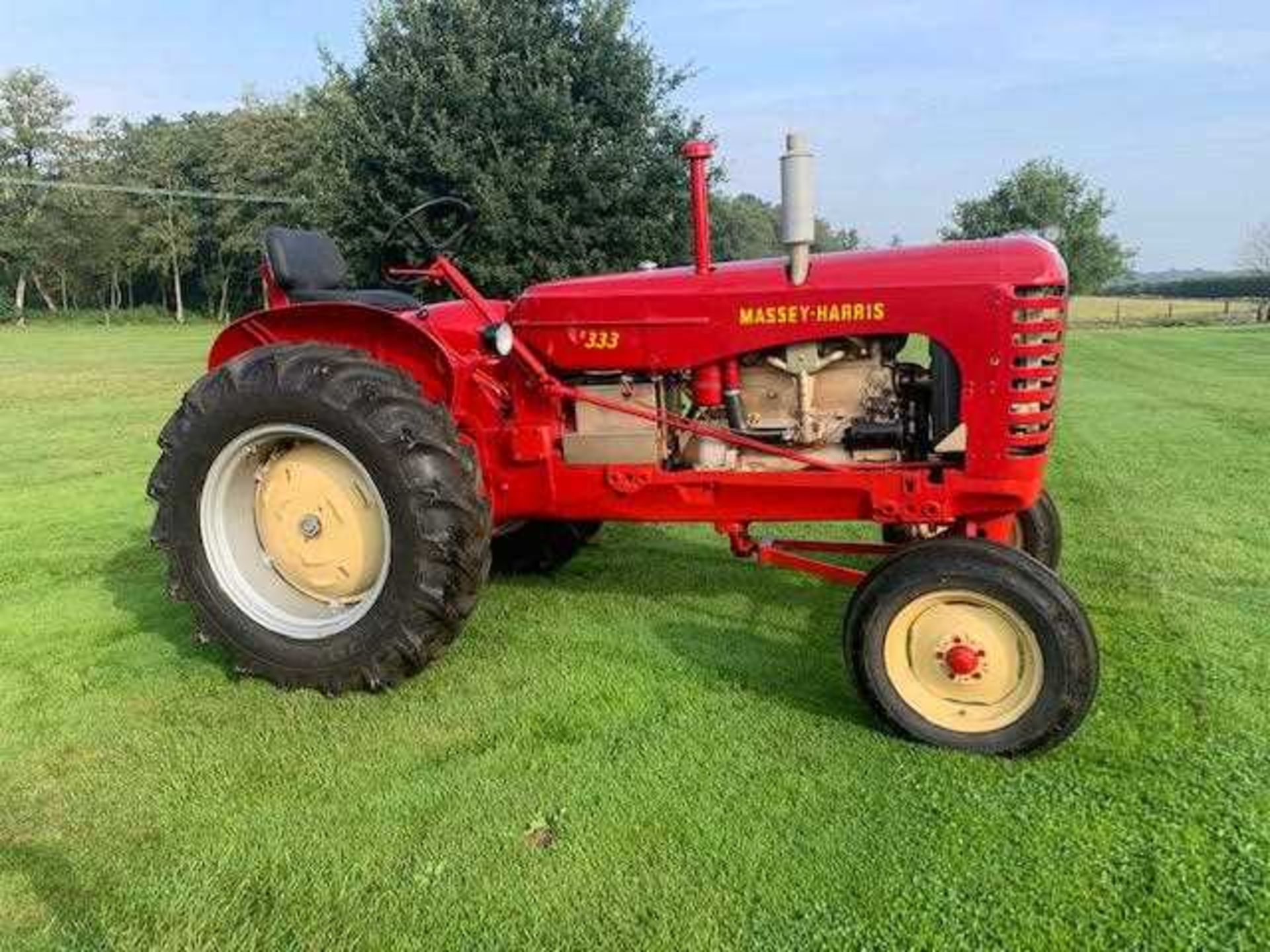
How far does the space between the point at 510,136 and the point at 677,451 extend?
7.85m

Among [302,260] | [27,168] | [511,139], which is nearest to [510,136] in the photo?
[511,139]

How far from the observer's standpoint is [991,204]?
46844 mm

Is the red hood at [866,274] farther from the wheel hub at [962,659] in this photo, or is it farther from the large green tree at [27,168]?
the large green tree at [27,168]

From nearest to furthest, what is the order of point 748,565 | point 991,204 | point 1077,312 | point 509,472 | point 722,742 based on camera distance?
point 722,742 → point 509,472 → point 748,565 → point 1077,312 → point 991,204

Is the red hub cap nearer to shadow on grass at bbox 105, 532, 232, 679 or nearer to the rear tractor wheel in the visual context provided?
the rear tractor wheel

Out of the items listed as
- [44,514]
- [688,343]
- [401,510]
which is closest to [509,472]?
[401,510]

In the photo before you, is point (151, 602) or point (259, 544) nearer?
point (259, 544)

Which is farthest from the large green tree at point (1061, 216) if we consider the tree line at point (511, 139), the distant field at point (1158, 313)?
the tree line at point (511, 139)

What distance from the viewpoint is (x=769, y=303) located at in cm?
348

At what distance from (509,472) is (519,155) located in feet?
24.9

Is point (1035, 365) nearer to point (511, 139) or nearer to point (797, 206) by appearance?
point (797, 206)

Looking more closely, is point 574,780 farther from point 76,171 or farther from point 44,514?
point 76,171

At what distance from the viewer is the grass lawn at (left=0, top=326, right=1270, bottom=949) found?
7.79ft

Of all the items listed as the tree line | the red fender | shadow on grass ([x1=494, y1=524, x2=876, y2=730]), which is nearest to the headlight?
the red fender
